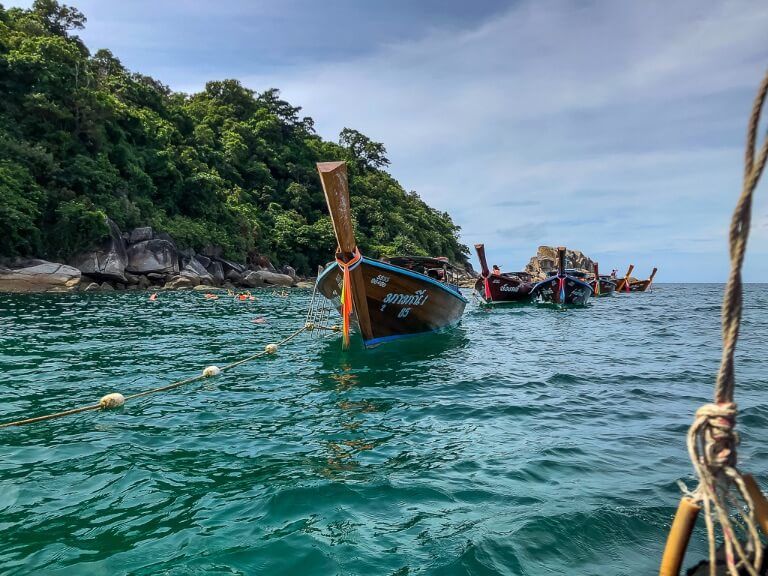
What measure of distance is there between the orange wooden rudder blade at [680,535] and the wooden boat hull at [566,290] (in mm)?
27689

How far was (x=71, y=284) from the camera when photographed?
93.0 feet

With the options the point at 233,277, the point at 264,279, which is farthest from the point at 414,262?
the point at 264,279

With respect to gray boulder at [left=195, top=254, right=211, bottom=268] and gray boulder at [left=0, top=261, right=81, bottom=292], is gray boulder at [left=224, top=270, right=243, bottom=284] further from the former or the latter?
gray boulder at [left=0, top=261, right=81, bottom=292]

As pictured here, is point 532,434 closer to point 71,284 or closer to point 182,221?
point 71,284

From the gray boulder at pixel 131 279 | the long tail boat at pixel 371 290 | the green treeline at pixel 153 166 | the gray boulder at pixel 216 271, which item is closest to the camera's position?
the long tail boat at pixel 371 290

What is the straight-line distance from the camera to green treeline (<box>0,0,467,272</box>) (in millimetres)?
31516

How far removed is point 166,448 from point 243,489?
151 centimetres

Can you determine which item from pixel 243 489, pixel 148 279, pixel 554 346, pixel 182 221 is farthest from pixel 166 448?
pixel 182 221

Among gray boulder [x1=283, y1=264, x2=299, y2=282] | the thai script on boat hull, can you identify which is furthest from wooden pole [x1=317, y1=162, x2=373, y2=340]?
gray boulder [x1=283, y1=264, x2=299, y2=282]

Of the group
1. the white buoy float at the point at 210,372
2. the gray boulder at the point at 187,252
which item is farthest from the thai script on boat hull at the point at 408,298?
the gray boulder at the point at 187,252

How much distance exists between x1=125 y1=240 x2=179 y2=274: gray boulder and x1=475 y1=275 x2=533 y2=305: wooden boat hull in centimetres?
2268

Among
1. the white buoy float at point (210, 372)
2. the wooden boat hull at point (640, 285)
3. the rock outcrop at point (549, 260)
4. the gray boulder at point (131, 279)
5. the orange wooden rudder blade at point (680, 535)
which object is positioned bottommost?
the white buoy float at point (210, 372)

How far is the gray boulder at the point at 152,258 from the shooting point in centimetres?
3481

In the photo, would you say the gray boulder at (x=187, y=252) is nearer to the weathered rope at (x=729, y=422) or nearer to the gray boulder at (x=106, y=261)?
the gray boulder at (x=106, y=261)
